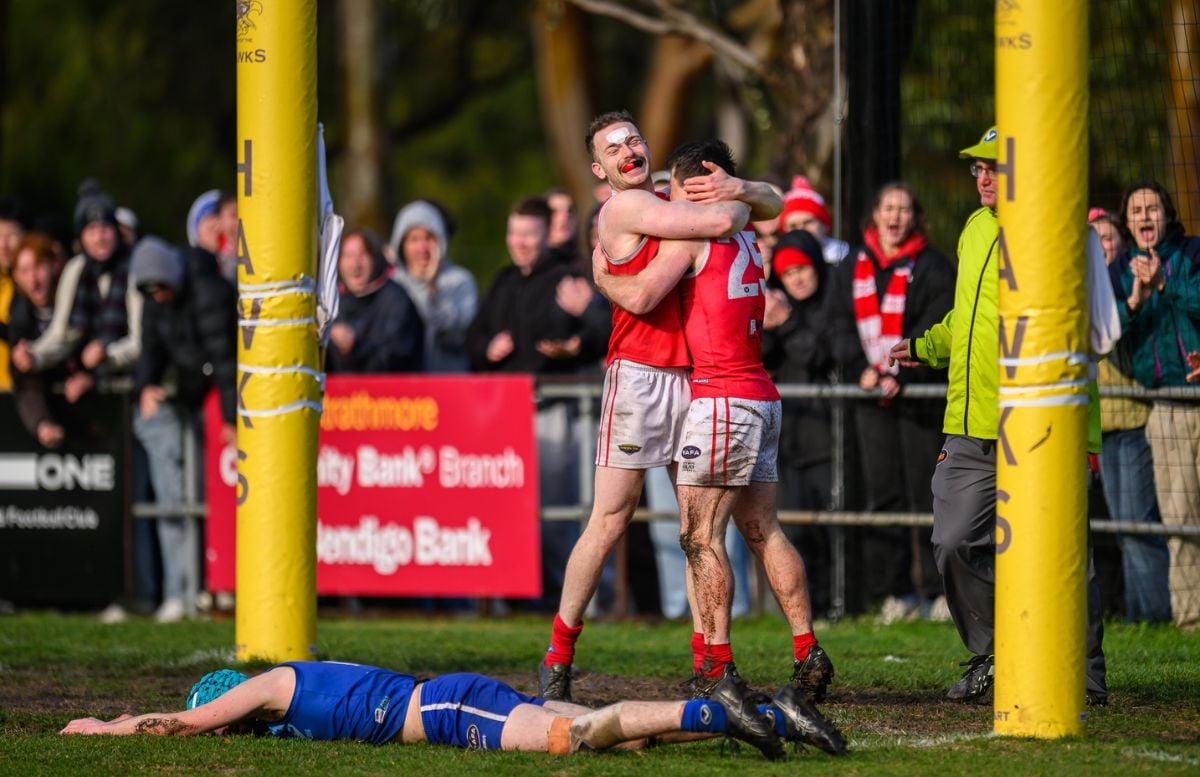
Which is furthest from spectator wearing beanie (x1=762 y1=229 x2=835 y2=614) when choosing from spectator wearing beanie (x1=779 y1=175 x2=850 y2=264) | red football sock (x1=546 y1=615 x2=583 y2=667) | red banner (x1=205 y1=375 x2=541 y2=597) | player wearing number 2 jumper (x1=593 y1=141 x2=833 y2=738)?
red football sock (x1=546 y1=615 x2=583 y2=667)

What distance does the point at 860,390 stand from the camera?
11.1 metres

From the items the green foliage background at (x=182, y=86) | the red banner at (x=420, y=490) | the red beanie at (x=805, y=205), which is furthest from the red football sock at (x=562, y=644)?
the green foliage background at (x=182, y=86)

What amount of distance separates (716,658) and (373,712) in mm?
1604

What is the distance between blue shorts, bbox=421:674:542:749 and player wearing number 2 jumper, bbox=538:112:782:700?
3.09ft

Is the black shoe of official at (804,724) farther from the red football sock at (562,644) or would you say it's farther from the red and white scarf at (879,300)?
the red and white scarf at (879,300)

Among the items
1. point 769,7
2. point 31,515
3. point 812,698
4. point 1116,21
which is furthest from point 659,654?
point 769,7

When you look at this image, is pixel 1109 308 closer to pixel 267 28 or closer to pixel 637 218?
pixel 637 218

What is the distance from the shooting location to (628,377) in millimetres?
7703

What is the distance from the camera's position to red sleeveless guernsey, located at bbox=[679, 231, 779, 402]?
757cm

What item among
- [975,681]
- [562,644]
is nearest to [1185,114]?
[975,681]

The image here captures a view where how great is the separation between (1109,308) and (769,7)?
15890 millimetres

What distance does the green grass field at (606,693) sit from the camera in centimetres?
626

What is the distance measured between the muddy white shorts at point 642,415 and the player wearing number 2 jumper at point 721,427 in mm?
145

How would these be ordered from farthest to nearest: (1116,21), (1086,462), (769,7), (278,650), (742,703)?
(769,7)
(1116,21)
(278,650)
(1086,462)
(742,703)
